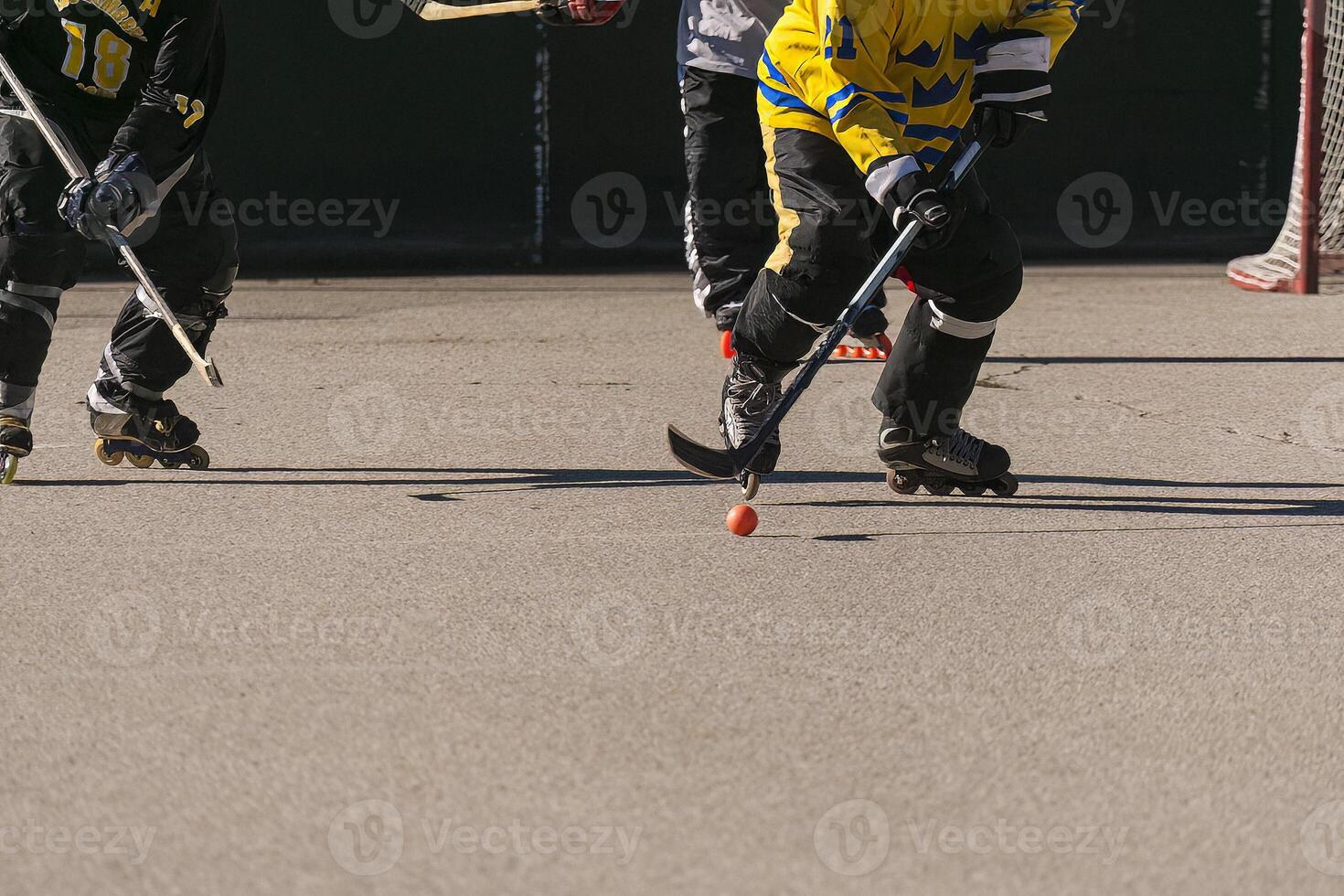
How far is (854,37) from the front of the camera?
4391mm

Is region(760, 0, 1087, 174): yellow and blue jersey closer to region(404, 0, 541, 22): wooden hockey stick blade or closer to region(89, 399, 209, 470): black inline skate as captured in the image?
region(404, 0, 541, 22): wooden hockey stick blade

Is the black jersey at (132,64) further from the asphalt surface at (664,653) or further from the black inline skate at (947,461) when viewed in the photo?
the black inline skate at (947,461)

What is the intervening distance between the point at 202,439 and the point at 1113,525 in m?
3.01

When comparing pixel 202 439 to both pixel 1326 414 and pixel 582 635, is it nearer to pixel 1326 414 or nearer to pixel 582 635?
pixel 582 635

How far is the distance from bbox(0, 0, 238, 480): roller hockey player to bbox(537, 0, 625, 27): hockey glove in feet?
3.42

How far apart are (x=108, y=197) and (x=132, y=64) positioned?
2.00 ft

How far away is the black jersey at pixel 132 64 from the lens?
16.1 feet

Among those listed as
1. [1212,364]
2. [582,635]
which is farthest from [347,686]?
[1212,364]

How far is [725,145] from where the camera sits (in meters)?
6.48

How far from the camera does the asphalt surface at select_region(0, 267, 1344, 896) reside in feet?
8.98
